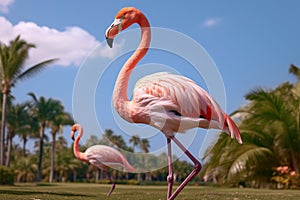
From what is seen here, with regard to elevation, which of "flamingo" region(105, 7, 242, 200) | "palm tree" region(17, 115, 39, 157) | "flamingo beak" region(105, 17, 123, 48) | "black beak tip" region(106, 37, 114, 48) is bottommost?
"flamingo" region(105, 7, 242, 200)

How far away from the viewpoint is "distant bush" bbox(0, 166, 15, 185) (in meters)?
24.2

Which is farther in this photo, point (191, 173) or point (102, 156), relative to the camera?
point (102, 156)

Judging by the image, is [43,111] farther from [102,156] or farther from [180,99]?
[180,99]

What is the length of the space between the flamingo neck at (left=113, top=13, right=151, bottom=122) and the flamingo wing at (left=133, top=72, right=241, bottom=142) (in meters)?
0.15

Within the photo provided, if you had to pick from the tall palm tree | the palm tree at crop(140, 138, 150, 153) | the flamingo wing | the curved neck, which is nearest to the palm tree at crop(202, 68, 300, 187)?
the curved neck

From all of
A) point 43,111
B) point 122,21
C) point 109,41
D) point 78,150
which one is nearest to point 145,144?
point 109,41

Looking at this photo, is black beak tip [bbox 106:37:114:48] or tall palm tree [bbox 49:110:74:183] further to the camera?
tall palm tree [bbox 49:110:74:183]

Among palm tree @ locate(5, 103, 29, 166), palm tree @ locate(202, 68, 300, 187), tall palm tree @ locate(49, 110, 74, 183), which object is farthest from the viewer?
tall palm tree @ locate(49, 110, 74, 183)

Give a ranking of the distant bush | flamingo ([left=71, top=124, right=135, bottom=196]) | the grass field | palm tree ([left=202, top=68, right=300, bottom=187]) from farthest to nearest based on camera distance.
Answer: the distant bush, palm tree ([left=202, top=68, right=300, bottom=187]), flamingo ([left=71, top=124, right=135, bottom=196]), the grass field

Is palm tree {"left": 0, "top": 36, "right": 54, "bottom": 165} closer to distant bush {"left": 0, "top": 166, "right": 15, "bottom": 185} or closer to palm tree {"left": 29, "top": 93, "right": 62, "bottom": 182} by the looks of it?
distant bush {"left": 0, "top": 166, "right": 15, "bottom": 185}

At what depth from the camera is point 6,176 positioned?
2453cm

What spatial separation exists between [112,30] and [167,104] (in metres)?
1.21

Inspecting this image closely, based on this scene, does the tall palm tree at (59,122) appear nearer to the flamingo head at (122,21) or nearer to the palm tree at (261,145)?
the palm tree at (261,145)

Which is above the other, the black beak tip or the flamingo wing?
the black beak tip
